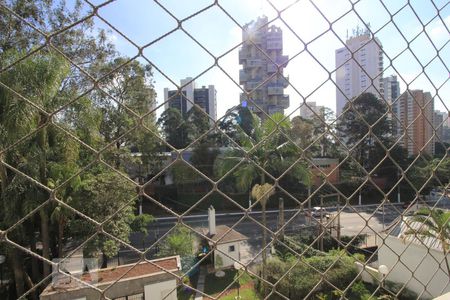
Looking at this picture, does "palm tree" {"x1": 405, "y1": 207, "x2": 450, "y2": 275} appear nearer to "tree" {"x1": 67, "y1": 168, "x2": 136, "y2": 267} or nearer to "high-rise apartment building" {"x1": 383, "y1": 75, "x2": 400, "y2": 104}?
"high-rise apartment building" {"x1": 383, "y1": 75, "x2": 400, "y2": 104}

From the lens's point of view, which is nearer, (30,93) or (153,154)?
(30,93)

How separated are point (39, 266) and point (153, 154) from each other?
7.12m

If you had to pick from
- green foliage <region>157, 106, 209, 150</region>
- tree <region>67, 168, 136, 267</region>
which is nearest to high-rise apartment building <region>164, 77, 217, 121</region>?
tree <region>67, 168, 136, 267</region>

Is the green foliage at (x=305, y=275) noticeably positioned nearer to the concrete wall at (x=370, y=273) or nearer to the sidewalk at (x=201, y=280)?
the concrete wall at (x=370, y=273)

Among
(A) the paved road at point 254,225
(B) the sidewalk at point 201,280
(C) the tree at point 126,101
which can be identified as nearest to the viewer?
(B) the sidewalk at point 201,280

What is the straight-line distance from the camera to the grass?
704 cm

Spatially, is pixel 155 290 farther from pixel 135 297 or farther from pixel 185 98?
pixel 185 98

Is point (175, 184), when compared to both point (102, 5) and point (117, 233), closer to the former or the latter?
point (117, 233)

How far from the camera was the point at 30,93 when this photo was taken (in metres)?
2.86

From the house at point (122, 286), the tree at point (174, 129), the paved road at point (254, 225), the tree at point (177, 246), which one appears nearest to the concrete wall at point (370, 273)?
the house at point (122, 286)

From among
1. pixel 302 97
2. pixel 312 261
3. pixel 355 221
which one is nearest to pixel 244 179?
pixel 312 261

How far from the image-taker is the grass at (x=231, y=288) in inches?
277

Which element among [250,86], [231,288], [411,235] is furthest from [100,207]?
[250,86]

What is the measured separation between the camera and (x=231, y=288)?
280 inches
